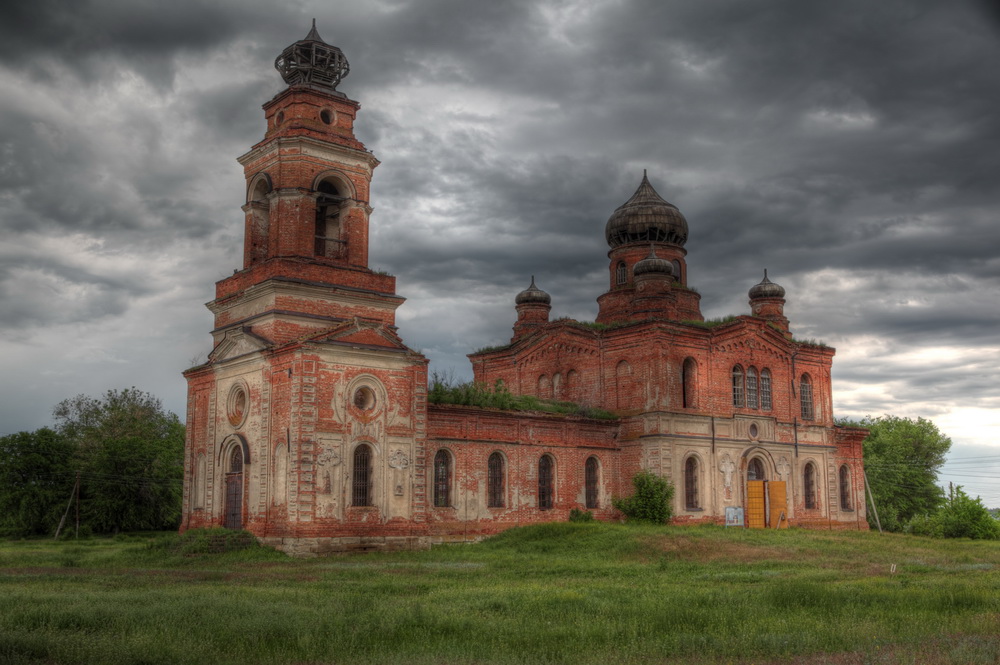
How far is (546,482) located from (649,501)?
3727 mm

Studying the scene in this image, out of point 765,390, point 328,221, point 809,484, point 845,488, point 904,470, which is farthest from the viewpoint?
point 904,470

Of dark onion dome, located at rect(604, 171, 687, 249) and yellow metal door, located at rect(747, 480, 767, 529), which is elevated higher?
dark onion dome, located at rect(604, 171, 687, 249)

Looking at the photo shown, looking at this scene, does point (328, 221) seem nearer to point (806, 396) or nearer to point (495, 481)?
point (495, 481)

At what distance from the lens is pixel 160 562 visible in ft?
79.0

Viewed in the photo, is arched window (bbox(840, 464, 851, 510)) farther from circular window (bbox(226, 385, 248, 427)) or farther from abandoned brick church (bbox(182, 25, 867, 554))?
circular window (bbox(226, 385, 248, 427))

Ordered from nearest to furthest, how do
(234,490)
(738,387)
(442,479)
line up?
1. (234,490)
2. (442,479)
3. (738,387)

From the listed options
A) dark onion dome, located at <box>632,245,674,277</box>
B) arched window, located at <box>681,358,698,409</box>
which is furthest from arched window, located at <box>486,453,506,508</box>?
dark onion dome, located at <box>632,245,674,277</box>

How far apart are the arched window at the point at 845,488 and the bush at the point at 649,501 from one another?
1067 cm

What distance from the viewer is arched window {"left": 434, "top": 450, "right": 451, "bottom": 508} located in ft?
97.2

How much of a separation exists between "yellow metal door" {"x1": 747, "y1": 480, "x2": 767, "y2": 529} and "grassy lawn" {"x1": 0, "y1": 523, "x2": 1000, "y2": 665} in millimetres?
9675

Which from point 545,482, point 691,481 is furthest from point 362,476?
point 691,481

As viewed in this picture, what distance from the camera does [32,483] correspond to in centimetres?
4309

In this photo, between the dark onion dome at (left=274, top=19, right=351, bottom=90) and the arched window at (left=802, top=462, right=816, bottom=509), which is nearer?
the dark onion dome at (left=274, top=19, right=351, bottom=90)

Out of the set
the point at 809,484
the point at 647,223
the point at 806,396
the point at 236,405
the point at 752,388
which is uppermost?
the point at 647,223
